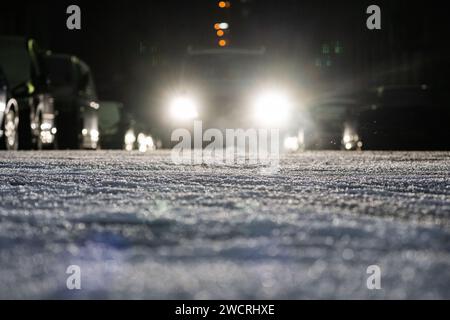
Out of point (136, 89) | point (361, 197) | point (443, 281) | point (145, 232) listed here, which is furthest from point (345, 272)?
point (136, 89)

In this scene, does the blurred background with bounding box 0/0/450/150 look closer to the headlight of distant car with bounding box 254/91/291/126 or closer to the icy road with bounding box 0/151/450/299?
the headlight of distant car with bounding box 254/91/291/126

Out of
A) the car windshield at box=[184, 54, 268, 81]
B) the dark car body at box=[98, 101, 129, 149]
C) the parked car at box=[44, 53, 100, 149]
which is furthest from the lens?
the dark car body at box=[98, 101, 129, 149]

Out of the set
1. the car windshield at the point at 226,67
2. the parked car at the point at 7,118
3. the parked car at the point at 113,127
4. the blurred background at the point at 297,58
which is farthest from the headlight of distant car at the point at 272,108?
the parked car at the point at 7,118

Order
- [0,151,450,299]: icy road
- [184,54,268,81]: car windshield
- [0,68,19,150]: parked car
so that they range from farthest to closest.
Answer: [184,54,268,81]: car windshield, [0,68,19,150]: parked car, [0,151,450,299]: icy road

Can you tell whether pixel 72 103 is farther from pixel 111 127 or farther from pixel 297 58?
pixel 297 58

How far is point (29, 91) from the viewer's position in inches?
708

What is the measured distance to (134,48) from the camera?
4788cm

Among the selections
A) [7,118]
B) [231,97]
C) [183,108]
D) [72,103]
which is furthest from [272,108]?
[7,118]

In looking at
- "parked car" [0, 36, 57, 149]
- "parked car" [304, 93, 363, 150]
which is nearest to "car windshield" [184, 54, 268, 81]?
"parked car" [304, 93, 363, 150]

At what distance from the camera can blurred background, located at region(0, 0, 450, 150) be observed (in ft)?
73.1

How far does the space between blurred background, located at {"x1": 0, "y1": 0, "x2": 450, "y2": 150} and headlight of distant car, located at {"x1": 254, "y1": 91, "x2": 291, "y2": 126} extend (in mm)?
545

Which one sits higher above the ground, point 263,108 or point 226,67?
point 226,67

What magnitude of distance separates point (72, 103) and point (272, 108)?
423cm

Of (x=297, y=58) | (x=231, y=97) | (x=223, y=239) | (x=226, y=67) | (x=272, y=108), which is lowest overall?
(x=223, y=239)
